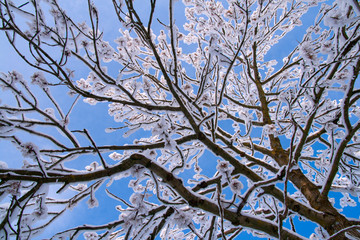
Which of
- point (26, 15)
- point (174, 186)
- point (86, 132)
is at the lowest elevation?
point (174, 186)

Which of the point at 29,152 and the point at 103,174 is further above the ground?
the point at 29,152

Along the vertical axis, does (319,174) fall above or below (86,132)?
below

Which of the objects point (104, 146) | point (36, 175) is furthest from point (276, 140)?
point (36, 175)

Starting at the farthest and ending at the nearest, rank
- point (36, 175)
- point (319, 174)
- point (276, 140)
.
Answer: point (319, 174)
point (276, 140)
point (36, 175)

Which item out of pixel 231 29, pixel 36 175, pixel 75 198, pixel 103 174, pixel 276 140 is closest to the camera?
pixel 36 175

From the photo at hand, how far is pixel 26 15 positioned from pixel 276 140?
3.86m

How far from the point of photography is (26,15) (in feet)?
6.50

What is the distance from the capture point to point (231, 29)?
503 cm

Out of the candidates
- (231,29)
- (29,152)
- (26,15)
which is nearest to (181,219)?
(29,152)

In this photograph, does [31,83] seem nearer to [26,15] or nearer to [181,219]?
[26,15]

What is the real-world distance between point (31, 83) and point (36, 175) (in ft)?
3.41

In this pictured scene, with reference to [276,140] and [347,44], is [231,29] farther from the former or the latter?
[347,44]

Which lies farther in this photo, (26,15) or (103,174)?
(26,15)

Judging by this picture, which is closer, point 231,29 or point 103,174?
point 103,174
